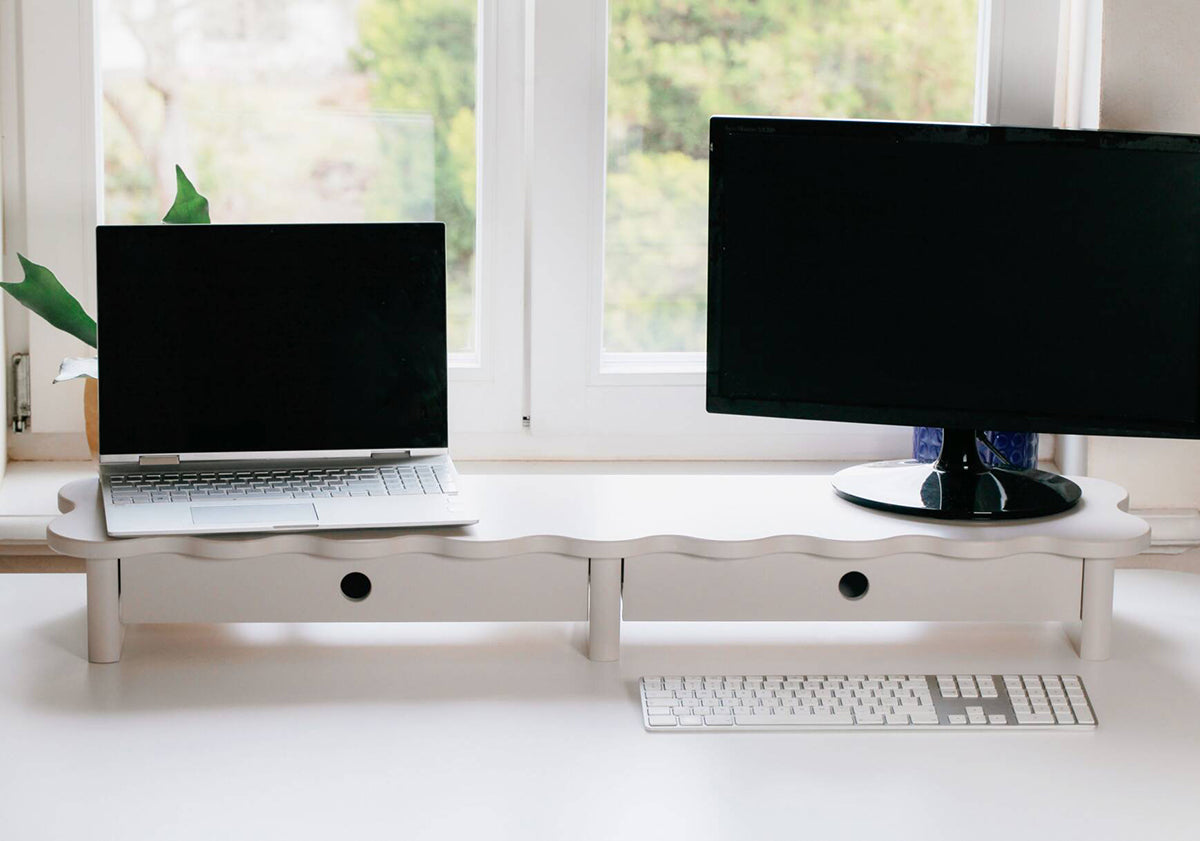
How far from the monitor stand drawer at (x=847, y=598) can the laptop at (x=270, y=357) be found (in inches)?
8.8

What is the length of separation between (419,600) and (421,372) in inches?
10.7

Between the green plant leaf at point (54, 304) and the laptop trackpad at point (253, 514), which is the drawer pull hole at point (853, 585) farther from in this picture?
the green plant leaf at point (54, 304)

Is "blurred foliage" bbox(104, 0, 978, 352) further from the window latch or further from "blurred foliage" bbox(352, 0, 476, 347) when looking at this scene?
the window latch

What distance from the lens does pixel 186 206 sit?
5.41 feet

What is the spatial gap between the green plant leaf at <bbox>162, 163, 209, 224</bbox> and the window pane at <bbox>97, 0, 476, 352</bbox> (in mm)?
216

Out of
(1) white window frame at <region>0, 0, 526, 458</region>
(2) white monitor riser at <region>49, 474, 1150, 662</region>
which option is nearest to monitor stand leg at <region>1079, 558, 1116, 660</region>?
(2) white monitor riser at <region>49, 474, 1150, 662</region>

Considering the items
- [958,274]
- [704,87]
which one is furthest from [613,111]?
[958,274]

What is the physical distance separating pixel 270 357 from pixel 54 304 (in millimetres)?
430

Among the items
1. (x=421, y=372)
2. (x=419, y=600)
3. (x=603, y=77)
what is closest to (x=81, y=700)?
(x=419, y=600)

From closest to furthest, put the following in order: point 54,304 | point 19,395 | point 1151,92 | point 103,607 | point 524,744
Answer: point 524,744, point 103,607, point 54,304, point 1151,92, point 19,395

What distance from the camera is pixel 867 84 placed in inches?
75.6

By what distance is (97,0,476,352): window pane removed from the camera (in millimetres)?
1843

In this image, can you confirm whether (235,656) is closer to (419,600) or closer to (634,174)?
(419,600)

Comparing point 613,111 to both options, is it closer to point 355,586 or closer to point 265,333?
point 265,333
